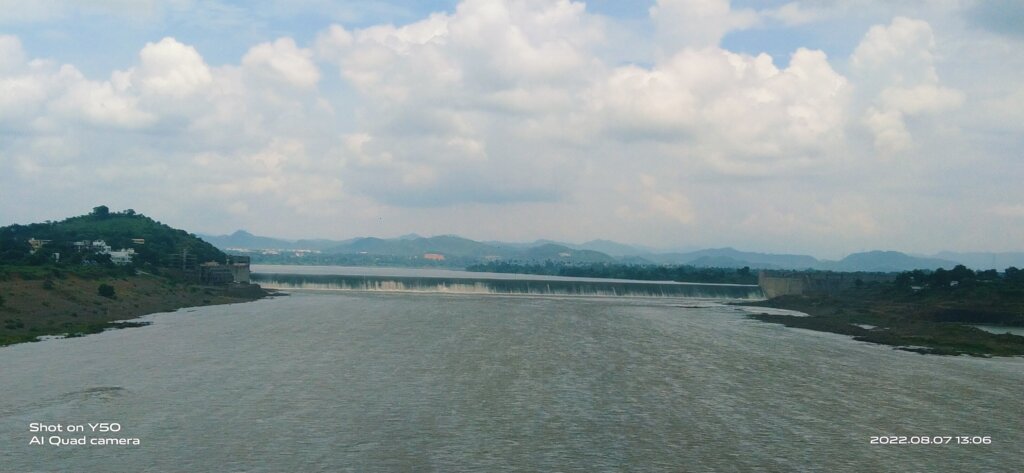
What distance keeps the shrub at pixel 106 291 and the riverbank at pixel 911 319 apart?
53021 mm

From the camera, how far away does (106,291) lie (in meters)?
59.7

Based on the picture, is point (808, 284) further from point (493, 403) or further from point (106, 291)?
point (493, 403)

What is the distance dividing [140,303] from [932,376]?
56549mm

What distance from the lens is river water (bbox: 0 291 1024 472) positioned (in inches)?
750

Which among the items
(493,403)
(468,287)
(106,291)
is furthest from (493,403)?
(468,287)

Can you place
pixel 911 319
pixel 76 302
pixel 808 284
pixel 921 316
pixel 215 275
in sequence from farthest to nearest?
pixel 808 284
pixel 215 275
pixel 921 316
pixel 911 319
pixel 76 302

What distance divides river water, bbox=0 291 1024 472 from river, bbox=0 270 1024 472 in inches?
3.8

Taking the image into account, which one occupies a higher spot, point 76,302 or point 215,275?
point 215,275

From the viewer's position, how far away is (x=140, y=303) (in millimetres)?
63469

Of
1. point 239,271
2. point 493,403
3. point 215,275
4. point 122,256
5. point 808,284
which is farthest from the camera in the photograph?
point 808,284

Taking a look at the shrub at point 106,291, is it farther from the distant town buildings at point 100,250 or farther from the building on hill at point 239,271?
the building on hill at point 239,271

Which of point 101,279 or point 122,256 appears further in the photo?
point 122,256
